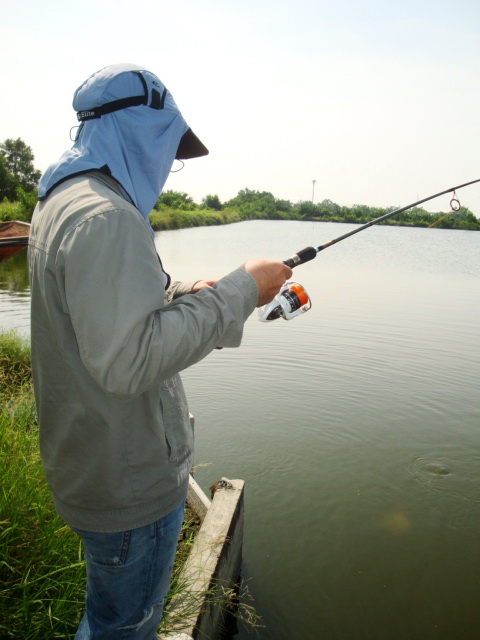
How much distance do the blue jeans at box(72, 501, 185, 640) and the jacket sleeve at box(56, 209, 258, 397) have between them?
0.50 metres

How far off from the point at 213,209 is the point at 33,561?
82532mm

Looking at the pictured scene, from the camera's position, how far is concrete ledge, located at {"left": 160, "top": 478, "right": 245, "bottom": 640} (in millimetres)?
2367

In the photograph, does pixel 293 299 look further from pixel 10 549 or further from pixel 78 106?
pixel 10 549

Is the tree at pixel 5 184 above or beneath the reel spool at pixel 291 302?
above

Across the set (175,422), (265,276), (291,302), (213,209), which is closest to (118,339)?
(175,422)

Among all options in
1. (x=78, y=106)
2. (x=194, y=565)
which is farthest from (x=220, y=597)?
(x=78, y=106)

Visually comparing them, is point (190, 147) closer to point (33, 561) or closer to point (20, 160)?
point (33, 561)

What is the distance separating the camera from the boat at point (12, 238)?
9.37 feet

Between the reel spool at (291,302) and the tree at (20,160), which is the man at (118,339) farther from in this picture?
the tree at (20,160)

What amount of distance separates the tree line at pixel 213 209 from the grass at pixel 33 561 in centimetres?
309

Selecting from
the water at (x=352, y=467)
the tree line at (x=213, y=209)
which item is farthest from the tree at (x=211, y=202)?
the water at (x=352, y=467)

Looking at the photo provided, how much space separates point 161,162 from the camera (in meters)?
1.55

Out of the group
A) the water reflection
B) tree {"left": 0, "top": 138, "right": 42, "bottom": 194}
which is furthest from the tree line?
the water reflection

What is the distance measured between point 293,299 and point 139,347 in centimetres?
121
